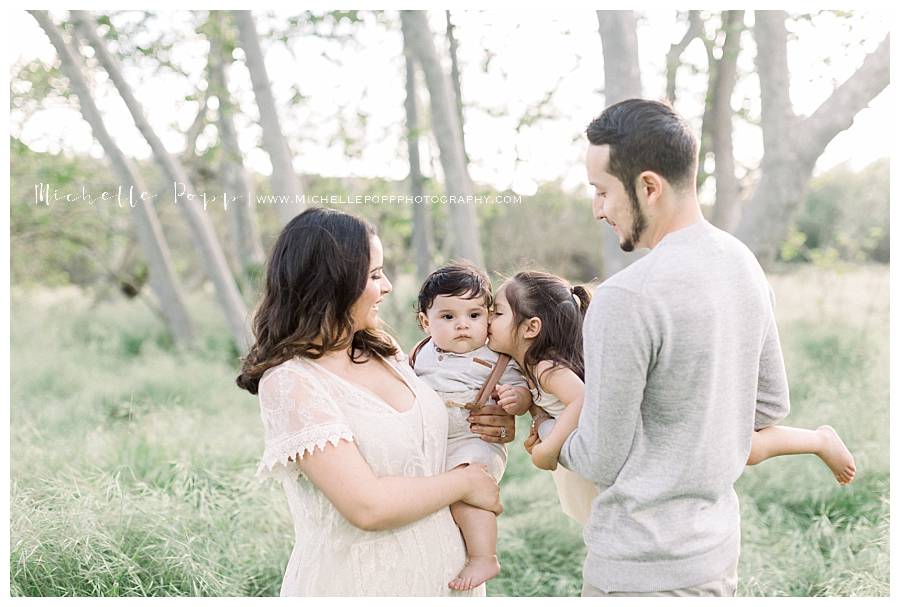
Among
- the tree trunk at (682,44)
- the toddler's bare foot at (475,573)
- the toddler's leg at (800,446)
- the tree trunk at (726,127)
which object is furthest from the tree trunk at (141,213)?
the toddler's leg at (800,446)

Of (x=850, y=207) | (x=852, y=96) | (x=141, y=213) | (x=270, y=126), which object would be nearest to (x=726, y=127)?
(x=852, y=96)

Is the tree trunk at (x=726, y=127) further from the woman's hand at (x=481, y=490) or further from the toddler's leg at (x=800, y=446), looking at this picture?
the woman's hand at (x=481, y=490)

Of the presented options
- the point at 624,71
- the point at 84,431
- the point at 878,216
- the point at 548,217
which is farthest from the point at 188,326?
the point at 878,216

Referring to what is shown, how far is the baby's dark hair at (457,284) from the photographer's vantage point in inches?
98.3

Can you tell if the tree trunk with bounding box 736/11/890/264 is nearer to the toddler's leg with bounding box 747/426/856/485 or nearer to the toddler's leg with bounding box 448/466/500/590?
the toddler's leg with bounding box 747/426/856/485

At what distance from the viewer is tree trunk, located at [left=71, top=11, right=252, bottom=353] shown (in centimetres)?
686

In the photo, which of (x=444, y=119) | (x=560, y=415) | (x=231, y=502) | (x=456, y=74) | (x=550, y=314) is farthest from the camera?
(x=456, y=74)

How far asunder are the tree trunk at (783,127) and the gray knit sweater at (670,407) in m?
2.91

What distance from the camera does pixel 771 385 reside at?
2094mm

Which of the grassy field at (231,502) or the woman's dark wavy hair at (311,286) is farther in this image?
the grassy field at (231,502)

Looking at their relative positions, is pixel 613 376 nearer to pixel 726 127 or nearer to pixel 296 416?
pixel 296 416

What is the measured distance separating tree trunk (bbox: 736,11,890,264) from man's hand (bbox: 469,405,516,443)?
2.97 meters

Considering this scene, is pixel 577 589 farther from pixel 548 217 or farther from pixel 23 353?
pixel 548 217

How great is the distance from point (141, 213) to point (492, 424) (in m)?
7.60
